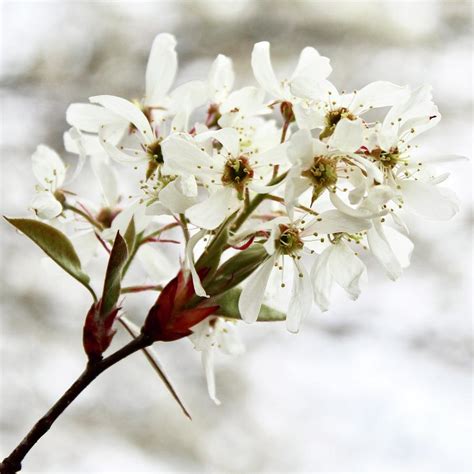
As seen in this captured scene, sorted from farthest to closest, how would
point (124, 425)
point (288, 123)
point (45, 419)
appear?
1. point (124, 425)
2. point (288, 123)
3. point (45, 419)

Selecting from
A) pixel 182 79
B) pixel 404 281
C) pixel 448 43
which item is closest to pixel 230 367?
pixel 404 281

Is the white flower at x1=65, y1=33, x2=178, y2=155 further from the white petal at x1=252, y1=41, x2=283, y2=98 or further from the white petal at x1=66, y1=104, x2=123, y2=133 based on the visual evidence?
the white petal at x1=252, y1=41, x2=283, y2=98

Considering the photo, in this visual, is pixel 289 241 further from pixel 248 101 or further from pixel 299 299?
pixel 248 101

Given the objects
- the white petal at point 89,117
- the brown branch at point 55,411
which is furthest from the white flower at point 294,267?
the white petal at point 89,117

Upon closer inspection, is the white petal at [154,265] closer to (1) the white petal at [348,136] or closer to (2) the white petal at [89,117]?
(2) the white petal at [89,117]

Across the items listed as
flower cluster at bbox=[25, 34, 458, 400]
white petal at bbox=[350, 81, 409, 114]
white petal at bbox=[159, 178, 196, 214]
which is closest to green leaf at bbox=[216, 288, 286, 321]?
flower cluster at bbox=[25, 34, 458, 400]

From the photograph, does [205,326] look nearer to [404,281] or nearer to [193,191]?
[193,191]

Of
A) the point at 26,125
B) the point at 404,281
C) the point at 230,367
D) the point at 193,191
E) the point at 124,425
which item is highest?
the point at 193,191
